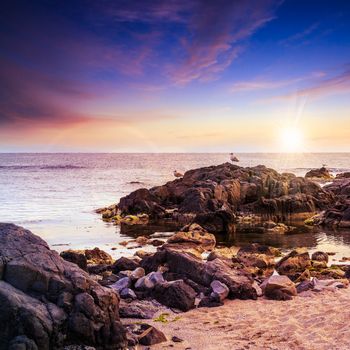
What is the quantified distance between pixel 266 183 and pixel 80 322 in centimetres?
4413

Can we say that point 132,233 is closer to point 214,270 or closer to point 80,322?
point 214,270

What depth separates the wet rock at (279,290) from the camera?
1634 cm

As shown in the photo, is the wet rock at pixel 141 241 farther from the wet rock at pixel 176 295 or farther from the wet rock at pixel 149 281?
the wet rock at pixel 176 295

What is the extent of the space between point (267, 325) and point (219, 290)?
9.69 feet


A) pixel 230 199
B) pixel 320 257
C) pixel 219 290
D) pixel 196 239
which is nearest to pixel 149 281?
pixel 219 290

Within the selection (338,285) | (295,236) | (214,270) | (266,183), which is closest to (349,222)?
(295,236)

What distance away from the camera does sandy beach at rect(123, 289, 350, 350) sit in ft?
38.6

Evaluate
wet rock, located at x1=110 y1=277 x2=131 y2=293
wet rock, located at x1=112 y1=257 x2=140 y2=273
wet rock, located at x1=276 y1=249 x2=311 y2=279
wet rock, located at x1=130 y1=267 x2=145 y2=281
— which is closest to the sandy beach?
wet rock, located at x1=110 y1=277 x2=131 y2=293

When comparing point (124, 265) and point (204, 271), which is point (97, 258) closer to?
point (124, 265)

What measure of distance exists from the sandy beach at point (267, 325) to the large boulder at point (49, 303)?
201 cm

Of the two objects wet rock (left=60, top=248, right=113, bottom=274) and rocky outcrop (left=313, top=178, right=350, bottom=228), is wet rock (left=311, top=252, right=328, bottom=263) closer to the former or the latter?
wet rock (left=60, top=248, right=113, bottom=274)

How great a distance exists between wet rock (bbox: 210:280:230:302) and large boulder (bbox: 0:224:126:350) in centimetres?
566

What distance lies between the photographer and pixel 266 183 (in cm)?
5216

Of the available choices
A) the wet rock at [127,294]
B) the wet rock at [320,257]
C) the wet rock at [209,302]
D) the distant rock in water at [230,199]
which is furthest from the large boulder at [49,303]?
the distant rock in water at [230,199]
